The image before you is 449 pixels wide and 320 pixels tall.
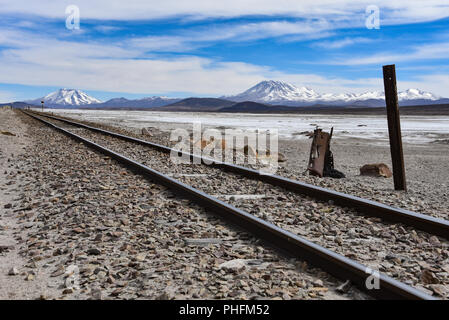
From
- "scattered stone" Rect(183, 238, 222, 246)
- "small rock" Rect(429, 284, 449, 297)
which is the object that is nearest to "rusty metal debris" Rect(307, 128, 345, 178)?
"scattered stone" Rect(183, 238, 222, 246)

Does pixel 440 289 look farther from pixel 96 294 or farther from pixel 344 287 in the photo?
pixel 96 294

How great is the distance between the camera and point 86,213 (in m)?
5.60

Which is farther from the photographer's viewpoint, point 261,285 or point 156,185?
point 156,185

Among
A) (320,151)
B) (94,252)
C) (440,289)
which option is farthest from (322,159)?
(94,252)

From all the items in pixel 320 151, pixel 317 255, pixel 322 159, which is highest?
pixel 320 151

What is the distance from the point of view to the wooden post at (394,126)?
8078 mm

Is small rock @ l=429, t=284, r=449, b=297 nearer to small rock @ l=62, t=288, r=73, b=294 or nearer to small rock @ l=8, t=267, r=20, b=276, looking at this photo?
small rock @ l=62, t=288, r=73, b=294

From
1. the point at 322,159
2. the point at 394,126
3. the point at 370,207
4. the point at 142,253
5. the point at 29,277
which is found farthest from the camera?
the point at 322,159

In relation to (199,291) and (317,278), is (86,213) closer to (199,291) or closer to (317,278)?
(199,291)

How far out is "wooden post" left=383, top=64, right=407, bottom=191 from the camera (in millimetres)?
8078

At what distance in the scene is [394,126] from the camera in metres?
8.23

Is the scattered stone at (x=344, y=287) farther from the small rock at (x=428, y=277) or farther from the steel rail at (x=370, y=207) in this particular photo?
the steel rail at (x=370, y=207)
